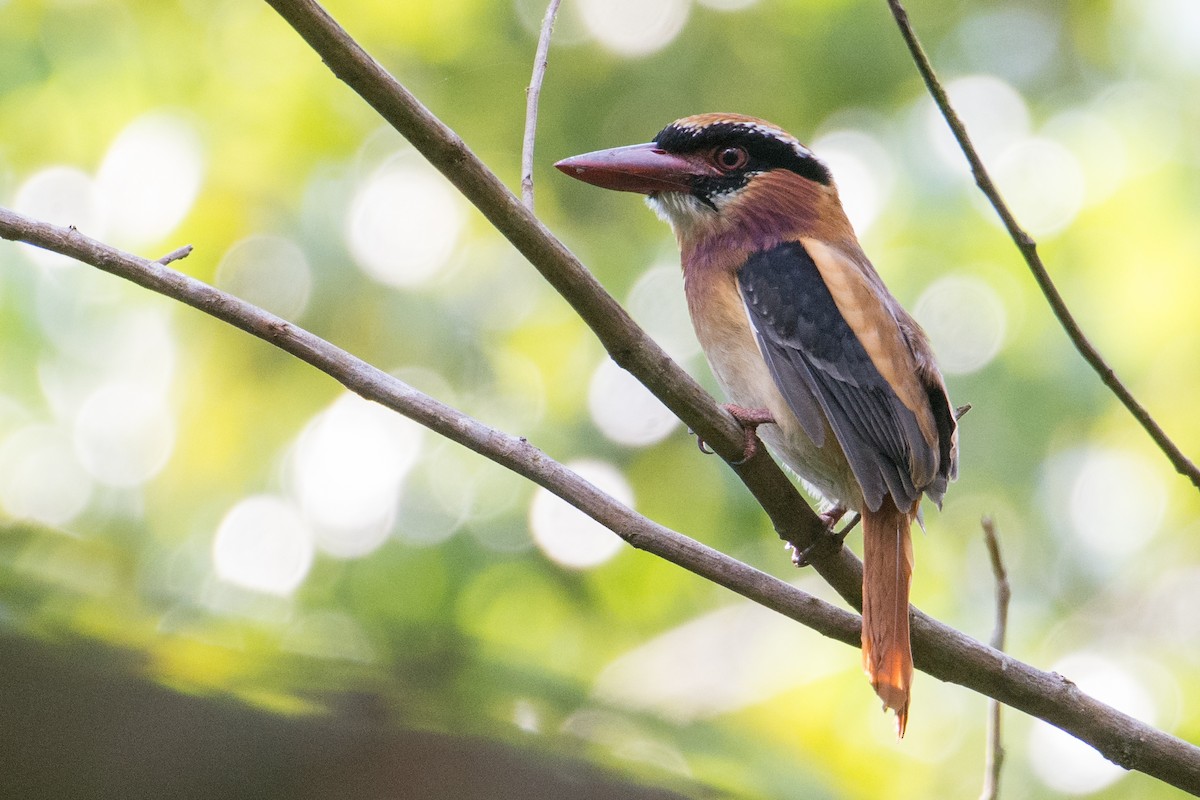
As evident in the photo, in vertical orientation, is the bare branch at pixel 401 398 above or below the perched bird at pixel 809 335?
below

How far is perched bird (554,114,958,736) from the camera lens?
2.17 metres

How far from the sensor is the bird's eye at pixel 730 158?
2.70 metres

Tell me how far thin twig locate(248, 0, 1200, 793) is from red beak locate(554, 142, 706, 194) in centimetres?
79

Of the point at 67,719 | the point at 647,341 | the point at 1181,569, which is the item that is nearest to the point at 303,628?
the point at 67,719

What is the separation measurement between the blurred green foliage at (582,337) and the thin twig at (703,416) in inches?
47.6

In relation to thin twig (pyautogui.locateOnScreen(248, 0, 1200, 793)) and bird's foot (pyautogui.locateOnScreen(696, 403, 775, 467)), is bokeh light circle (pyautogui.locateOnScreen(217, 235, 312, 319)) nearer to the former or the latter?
bird's foot (pyautogui.locateOnScreen(696, 403, 775, 467))

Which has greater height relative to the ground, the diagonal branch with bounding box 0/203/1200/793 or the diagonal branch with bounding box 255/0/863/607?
the diagonal branch with bounding box 255/0/863/607

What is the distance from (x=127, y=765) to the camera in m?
1.57

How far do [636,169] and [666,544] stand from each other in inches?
40.3

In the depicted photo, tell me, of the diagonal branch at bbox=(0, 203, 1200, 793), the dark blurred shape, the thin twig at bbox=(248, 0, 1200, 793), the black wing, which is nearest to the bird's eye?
the black wing

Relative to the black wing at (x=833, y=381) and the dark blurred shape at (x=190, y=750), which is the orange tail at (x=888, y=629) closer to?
the black wing at (x=833, y=381)

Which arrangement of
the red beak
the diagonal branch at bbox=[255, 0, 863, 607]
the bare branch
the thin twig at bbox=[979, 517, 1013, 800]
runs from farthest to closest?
the red beak, the thin twig at bbox=[979, 517, 1013, 800], the bare branch, the diagonal branch at bbox=[255, 0, 863, 607]

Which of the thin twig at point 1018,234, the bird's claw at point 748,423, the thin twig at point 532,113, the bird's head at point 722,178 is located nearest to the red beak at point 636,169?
the bird's head at point 722,178

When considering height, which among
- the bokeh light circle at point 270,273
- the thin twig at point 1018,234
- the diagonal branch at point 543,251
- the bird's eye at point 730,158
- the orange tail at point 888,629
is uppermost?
the bokeh light circle at point 270,273
